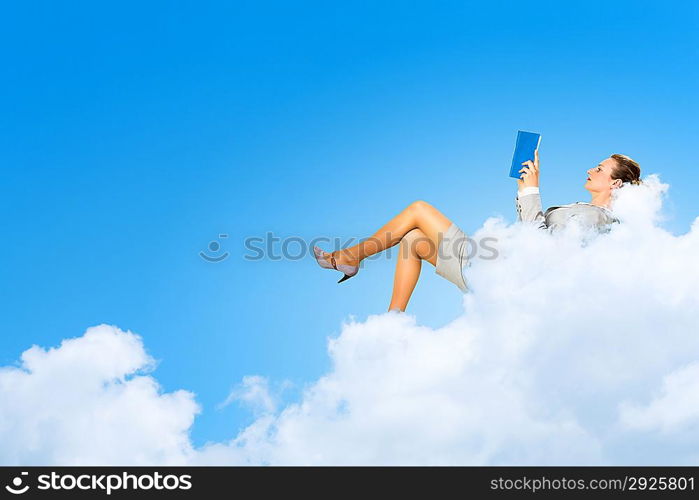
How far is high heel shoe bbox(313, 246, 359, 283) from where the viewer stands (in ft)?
16.7

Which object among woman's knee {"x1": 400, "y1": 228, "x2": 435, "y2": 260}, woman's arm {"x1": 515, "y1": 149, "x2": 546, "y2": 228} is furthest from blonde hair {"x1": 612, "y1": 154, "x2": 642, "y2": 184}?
woman's knee {"x1": 400, "y1": 228, "x2": 435, "y2": 260}

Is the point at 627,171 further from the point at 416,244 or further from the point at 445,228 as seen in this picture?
the point at 416,244

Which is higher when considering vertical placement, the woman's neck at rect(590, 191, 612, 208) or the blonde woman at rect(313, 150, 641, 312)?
the woman's neck at rect(590, 191, 612, 208)

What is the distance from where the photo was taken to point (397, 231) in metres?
5.03

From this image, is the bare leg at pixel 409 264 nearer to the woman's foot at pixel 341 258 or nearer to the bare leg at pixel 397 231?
the bare leg at pixel 397 231

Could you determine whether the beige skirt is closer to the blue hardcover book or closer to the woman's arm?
the woman's arm

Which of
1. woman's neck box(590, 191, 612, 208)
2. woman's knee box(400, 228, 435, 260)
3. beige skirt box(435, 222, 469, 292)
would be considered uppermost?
woman's neck box(590, 191, 612, 208)

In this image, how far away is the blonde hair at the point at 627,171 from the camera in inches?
206

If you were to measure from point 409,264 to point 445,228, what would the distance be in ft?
1.23

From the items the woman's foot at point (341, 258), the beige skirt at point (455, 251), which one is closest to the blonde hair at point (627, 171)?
the beige skirt at point (455, 251)
